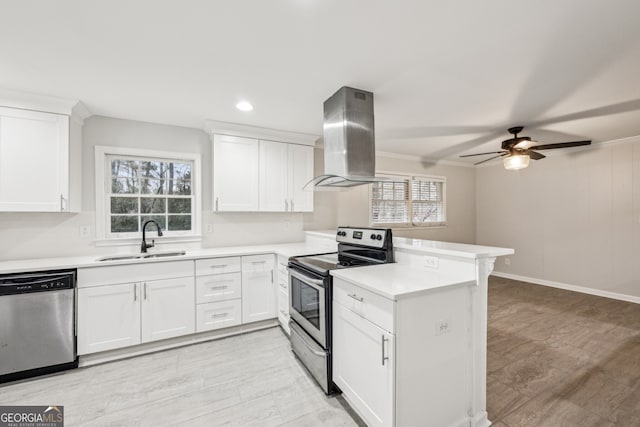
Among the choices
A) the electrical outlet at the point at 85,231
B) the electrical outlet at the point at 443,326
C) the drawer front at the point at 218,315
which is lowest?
the drawer front at the point at 218,315

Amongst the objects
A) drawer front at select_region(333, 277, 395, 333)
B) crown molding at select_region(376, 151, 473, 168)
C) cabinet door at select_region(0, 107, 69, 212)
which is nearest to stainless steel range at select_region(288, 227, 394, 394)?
drawer front at select_region(333, 277, 395, 333)

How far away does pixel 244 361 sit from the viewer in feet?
8.14

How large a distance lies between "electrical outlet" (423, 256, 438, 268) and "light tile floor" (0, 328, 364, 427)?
115 centimetres

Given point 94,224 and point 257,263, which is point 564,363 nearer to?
point 257,263

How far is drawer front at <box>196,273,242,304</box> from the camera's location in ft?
9.31

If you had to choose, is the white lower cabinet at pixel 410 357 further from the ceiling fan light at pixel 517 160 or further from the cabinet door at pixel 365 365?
the ceiling fan light at pixel 517 160

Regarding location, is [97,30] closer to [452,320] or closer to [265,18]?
[265,18]

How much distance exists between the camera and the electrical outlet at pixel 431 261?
6.16ft

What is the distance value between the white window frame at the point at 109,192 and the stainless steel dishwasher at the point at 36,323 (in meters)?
0.75

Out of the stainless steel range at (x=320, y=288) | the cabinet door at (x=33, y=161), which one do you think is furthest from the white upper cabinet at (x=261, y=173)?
the cabinet door at (x=33, y=161)

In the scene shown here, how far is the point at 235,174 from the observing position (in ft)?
11.0

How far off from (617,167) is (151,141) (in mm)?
6771

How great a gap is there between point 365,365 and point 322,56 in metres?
2.09

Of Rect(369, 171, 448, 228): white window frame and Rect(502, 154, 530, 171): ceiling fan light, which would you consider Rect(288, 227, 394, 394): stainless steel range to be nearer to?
Rect(369, 171, 448, 228): white window frame
